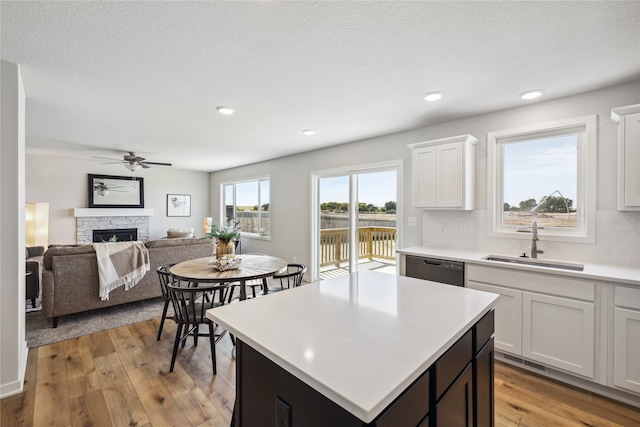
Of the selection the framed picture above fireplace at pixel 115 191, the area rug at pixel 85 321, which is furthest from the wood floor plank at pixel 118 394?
the framed picture above fireplace at pixel 115 191

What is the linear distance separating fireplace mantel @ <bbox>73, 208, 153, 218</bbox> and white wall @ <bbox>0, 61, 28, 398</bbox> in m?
4.95

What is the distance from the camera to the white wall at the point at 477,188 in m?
2.43

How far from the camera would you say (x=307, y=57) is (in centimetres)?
204

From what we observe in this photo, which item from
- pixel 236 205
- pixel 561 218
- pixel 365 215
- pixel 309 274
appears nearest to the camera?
pixel 561 218

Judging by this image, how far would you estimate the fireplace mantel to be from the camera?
6.19 meters

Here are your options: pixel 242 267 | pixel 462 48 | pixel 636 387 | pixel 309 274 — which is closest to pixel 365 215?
pixel 309 274

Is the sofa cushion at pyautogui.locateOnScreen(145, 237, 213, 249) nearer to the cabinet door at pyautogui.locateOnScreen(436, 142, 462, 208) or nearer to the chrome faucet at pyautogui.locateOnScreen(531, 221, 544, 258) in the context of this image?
the cabinet door at pyautogui.locateOnScreen(436, 142, 462, 208)

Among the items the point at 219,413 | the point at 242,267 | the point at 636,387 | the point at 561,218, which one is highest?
the point at 561,218

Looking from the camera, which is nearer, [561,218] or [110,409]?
[110,409]

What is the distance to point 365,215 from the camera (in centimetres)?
444

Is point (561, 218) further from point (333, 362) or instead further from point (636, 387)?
point (333, 362)

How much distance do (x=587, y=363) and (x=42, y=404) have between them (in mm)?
3905

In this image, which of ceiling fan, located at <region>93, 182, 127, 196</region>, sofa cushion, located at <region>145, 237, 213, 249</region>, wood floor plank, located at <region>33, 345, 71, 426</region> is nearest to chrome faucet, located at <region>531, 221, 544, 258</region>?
wood floor plank, located at <region>33, 345, 71, 426</region>

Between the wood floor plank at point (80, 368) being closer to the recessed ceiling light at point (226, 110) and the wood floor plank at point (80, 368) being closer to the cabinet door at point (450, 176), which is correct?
the recessed ceiling light at point (226, 110)
